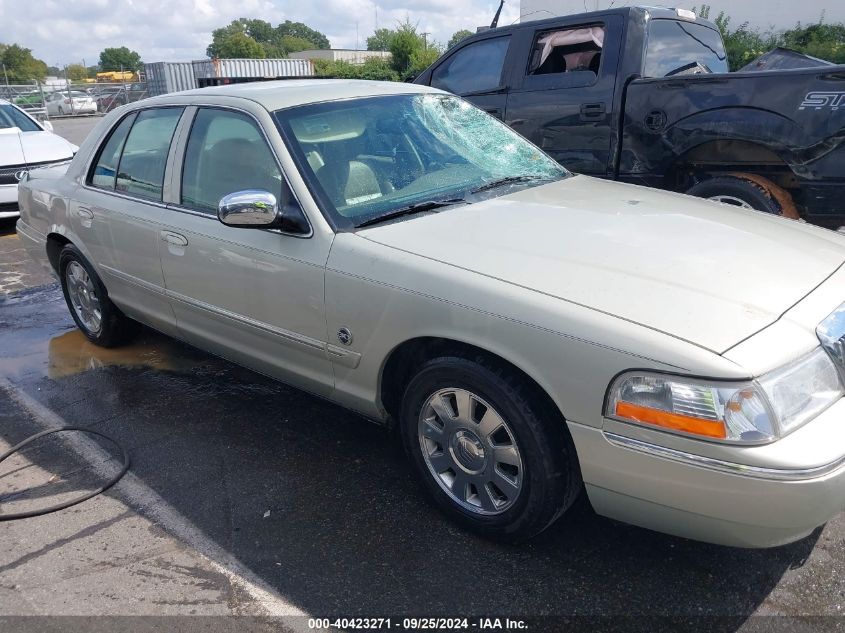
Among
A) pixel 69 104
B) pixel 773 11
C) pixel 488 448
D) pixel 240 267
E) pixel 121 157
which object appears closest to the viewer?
pixel 488 448

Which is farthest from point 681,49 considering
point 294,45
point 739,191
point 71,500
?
point 294,45

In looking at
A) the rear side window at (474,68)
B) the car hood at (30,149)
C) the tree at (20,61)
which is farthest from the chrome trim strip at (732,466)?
the tree at (20,61)

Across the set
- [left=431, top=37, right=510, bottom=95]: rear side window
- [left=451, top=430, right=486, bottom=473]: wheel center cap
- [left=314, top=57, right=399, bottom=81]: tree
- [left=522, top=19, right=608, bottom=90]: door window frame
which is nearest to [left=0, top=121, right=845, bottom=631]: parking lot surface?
[left=451, top=430, right=486, bottom=473]: wheel center cap

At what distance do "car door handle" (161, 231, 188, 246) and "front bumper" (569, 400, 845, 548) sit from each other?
7.37 ft

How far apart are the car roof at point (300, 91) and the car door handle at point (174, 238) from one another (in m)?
0.71

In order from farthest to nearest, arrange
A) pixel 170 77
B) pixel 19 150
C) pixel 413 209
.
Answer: pixel 170 77, pixel 19 150, pixel 413 209

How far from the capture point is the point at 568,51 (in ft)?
19.9

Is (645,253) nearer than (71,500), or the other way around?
(645,253)

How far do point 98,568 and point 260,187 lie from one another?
1741mm

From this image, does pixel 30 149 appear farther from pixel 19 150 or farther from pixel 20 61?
pixel 20 61

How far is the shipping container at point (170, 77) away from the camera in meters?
33.6

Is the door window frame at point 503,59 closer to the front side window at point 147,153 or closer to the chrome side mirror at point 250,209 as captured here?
the front side window at point 147,153

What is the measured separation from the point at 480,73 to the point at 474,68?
0.32 ft

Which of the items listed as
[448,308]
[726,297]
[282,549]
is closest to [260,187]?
[448,308]
